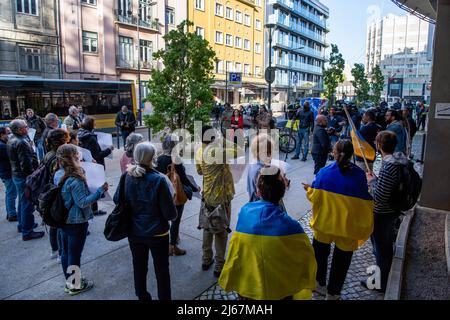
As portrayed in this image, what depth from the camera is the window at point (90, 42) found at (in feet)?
85.9

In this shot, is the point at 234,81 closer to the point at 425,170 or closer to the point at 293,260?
the point at 425,170

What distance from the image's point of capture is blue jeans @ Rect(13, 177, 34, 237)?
5.07m

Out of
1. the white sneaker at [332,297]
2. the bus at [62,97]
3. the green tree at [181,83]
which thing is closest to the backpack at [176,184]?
the white sneaker at [332,297]

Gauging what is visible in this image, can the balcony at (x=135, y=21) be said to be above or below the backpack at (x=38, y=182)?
above

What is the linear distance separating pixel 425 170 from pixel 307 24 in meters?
68.6

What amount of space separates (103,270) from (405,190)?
351cm

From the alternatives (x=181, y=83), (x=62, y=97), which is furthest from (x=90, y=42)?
(x=181, y=83)

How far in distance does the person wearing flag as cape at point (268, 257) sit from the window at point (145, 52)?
101 feet

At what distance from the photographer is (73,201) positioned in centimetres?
357

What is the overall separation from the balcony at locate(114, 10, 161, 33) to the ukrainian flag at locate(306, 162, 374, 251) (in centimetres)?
2839

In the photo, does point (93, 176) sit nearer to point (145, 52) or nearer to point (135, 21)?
point (135, 21)

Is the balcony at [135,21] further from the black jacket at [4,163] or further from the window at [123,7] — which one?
the black jacket at [4,163]

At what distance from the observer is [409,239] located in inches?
202

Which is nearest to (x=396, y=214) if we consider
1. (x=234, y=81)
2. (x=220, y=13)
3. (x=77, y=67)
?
(x=234, y=81)
